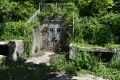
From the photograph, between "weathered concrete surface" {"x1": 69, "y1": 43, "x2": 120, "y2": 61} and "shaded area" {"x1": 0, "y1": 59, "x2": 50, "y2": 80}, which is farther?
"weathered concrete surface" {"x1": 69, "y1": 43, "x2": 120, "y2": 61}

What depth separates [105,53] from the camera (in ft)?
47.1

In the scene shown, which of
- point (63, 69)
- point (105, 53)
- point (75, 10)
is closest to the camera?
point (63, 69)

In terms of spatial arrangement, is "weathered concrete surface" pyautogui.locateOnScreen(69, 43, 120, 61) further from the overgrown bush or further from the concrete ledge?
the overgrown bush

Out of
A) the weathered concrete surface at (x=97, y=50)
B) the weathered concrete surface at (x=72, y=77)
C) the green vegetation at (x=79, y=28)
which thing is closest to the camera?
the weathered concrete surface at (x=72, y=77)

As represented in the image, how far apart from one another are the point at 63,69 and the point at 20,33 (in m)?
3.97

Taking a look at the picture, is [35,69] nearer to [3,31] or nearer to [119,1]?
[3,31]

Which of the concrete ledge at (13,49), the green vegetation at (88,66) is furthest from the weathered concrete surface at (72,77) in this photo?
the concrete ledge at (13,49)

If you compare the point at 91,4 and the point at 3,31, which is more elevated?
the point at 91,4

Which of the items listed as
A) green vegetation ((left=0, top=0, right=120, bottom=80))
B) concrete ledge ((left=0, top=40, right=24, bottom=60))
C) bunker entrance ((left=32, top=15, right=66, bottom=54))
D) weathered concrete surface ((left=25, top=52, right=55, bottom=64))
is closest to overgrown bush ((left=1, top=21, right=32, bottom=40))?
green vegetation ((left=0, top=0, right=120, bottom=80))

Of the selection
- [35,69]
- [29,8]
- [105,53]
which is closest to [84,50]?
[105,53]

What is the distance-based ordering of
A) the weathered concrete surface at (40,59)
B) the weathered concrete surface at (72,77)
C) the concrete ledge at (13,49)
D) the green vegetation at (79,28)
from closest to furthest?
1. the weathered concrete surface at (72,77)
2. the green vegetation at (79,28)
3. the concrete ledge at (13,49)
4. the weathered concrete surface at (40,59)

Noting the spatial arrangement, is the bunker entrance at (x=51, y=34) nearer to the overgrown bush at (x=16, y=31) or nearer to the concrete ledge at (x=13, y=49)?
the overgrown bush at (x=16, y=31)

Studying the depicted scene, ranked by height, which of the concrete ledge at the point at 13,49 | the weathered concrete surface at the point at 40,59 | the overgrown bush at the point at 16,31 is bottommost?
the weathered concrete surface at the point at 40,59

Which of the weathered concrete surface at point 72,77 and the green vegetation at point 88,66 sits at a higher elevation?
the green vegetation at point 88,66
